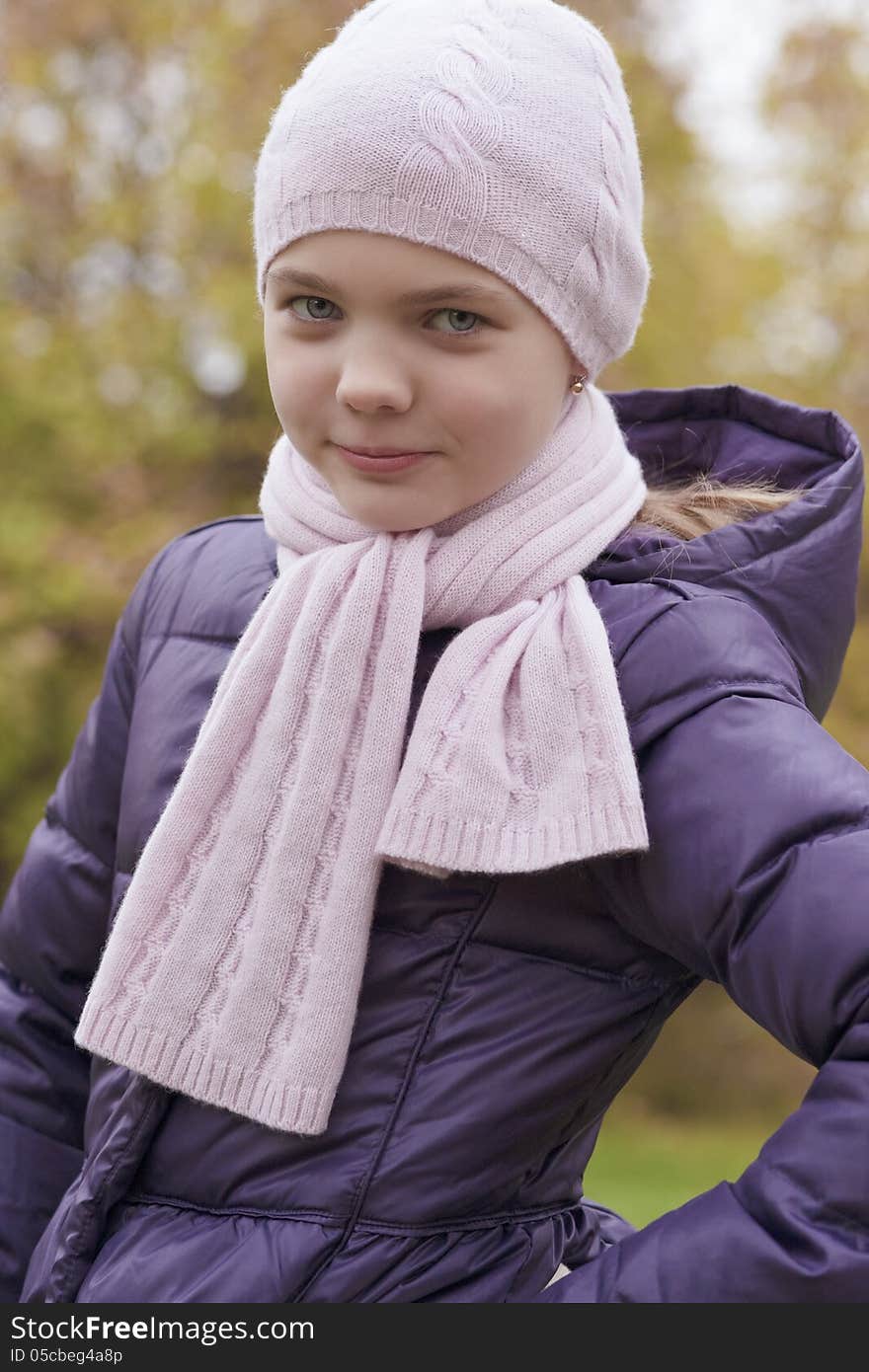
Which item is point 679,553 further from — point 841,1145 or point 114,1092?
point 114,1092

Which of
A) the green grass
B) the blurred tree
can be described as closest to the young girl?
the green grass

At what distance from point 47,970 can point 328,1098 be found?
0.63 metres

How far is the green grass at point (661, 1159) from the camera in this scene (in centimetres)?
742

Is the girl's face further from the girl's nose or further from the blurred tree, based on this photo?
the blurred tree

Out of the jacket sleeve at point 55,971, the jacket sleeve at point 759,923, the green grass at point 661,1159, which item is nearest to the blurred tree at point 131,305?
the green grass at point 661,1159

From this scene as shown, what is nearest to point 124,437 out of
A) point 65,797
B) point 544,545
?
point 65,797

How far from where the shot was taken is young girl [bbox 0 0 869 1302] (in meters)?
1.59

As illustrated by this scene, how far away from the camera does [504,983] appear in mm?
1679

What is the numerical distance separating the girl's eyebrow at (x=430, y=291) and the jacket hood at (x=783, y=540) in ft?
1.06

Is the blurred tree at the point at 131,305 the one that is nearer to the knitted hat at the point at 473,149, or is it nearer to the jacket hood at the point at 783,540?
the jacket hood at the point at 783,540

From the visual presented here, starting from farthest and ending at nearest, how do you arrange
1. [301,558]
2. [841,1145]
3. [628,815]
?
[301,558] → [628,815] → [841,1145]

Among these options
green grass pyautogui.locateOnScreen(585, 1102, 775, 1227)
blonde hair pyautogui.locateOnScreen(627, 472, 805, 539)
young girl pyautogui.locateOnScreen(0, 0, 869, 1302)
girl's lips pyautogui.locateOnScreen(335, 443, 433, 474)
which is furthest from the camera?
green grass pyautogui.locateOnScreen(585, 1102, 775, 1227)

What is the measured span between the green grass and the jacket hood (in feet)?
16.4

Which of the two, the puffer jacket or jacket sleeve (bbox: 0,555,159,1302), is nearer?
the puffer jacket
